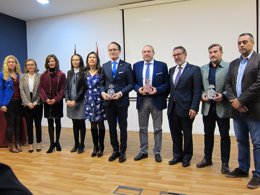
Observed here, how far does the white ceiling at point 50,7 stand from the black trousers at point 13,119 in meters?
2.34

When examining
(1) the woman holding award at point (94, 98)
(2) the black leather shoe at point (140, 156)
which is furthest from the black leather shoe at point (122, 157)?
(1) the woman holding award at point (94, 98)

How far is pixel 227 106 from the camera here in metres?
2.67

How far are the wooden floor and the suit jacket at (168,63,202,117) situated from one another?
0.75 meters

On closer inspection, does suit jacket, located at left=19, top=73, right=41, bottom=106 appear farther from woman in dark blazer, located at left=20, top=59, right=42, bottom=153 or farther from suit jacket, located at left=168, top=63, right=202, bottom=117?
suit jacket, located at left=168, top=63, right=202, bottom=117

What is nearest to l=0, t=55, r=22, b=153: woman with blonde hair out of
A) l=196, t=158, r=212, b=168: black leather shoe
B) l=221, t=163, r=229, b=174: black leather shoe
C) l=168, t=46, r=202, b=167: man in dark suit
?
l=168, t=46, r=202, b=167: man in dark suit

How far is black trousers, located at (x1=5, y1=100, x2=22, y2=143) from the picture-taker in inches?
149

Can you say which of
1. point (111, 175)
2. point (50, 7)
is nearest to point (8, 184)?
point (111, 175)

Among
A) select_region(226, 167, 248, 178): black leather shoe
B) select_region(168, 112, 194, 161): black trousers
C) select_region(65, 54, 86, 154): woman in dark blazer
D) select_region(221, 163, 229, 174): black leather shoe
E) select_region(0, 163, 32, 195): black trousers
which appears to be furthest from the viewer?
select_region(65, 54, 86, 154): woman in dark blazer

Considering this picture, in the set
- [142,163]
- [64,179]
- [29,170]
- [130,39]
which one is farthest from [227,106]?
[130,39]

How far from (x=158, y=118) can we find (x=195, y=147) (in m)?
1.13

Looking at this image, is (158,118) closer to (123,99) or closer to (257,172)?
(123,99)

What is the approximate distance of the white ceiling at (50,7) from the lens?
A: 4945mm

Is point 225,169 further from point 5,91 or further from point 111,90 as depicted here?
point 5,91

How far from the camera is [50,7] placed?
17.2 feet
